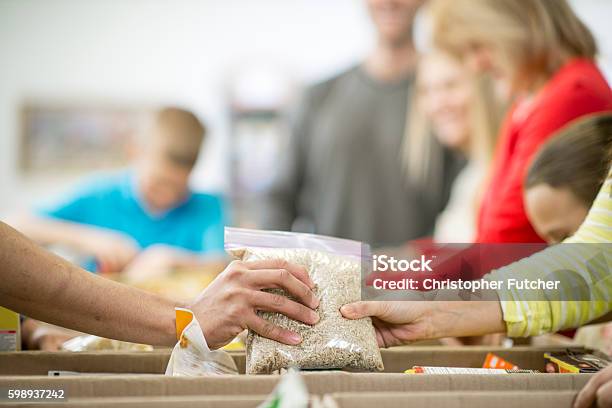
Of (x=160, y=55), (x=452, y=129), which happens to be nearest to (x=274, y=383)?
(x=452, y=129)

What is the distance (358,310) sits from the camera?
0.95m

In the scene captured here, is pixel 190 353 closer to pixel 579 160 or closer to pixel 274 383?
pixel 274 383

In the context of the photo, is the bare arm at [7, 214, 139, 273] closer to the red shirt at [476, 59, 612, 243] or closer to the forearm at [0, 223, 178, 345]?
the red shirt at [476, 59, 612, 243]

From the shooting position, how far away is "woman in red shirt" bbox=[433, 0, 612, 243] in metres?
1.47

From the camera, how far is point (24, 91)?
4121 millimetres

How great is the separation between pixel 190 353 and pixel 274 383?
0.18m

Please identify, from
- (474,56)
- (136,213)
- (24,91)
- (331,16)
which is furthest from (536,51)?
(24,91)

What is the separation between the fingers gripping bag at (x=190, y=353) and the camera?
0.93 m

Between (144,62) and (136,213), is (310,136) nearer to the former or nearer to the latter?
(136,213)

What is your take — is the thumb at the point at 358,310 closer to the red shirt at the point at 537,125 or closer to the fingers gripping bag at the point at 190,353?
the fingers gripping bag at the point at 190,353

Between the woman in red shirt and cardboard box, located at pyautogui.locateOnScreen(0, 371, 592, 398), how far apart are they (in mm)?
615

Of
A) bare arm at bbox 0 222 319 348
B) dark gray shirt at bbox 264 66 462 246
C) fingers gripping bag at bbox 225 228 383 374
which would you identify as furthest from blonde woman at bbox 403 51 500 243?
bare arm at bbox 0 222 319 348

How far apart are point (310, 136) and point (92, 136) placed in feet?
4.75

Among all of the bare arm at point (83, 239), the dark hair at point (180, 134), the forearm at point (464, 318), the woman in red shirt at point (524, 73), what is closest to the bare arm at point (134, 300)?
the forearm at point (464, 318)
